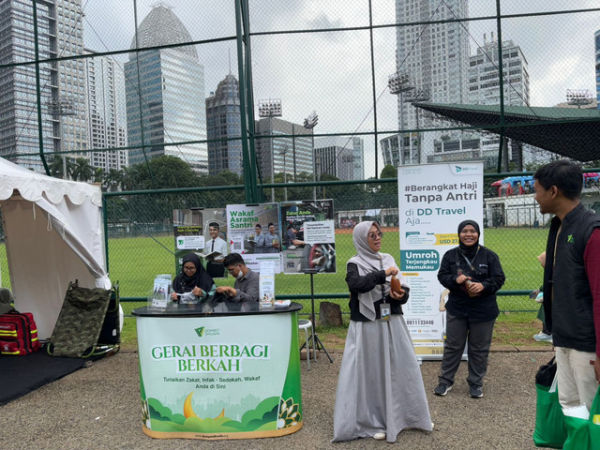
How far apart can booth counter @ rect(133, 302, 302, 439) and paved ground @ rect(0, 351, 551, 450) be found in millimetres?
127

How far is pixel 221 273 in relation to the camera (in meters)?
6.53

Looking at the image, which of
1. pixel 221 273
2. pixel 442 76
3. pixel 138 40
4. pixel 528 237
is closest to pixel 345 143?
pixel 442 76

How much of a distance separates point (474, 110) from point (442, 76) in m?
0.78

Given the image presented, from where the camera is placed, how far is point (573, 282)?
7.32 feet

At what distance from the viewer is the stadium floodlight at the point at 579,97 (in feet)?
22.0

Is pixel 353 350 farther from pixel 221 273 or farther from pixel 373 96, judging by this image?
pixel 373 96

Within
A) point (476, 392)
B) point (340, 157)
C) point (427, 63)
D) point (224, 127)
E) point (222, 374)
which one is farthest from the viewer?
point (224, 127)

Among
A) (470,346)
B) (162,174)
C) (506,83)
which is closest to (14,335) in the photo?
(162,174)

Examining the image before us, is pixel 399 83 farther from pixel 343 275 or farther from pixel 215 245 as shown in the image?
pixel 343 275

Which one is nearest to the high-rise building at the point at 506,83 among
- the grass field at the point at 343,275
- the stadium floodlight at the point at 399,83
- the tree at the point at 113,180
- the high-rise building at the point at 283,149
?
the stadium floodlight at the point at 399,83

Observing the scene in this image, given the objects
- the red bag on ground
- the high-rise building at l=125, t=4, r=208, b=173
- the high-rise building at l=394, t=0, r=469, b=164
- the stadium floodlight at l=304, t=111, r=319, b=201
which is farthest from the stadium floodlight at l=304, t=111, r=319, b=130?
the red bag on ground

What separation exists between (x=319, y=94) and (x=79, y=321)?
4585 mm

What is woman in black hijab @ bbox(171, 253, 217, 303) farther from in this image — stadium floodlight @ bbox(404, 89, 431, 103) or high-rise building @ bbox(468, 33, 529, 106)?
high-rise building @ bbox(468, 33, 529, 106)

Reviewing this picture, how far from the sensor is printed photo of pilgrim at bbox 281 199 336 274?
228 inches
